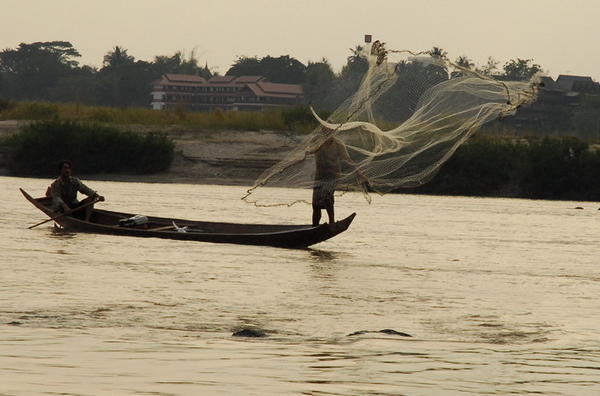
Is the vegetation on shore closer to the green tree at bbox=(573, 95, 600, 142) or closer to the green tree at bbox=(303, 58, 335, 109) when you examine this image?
the green tree at bbox=(573, 95, 600, 142)

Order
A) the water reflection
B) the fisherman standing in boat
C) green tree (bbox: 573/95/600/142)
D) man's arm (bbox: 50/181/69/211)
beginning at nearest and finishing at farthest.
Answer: the fisherman standing in boat
the water reflection
man's arm (bbox: 50/181/69/211)
green tree (bbox: 573/95/600/142)

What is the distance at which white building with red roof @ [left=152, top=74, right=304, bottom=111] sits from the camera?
103750 mm

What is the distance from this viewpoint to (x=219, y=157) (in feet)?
144

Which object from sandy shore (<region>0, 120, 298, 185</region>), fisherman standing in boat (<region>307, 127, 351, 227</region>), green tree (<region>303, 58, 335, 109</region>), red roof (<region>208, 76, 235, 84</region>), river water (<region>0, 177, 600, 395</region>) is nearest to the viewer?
river water (<region>0, 177, 600, 395</region>)

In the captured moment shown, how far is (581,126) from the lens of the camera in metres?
69.5

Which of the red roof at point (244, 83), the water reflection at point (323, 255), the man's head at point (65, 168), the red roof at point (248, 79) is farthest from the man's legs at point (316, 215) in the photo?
the red roof at point (248, 79)

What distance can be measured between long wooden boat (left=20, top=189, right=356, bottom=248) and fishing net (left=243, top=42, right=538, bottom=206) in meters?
0.99

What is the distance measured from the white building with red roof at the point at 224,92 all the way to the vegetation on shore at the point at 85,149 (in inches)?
2083

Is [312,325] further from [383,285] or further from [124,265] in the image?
[124,265]

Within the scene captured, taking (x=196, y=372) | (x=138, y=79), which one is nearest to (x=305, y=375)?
(x=196, y=372)

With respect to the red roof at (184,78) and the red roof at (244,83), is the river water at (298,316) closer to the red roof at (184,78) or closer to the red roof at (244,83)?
the red roof at (244,83)

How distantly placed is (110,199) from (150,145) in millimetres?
10846

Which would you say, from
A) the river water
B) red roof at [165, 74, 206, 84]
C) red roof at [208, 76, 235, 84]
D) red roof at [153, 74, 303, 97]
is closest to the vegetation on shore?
the river water

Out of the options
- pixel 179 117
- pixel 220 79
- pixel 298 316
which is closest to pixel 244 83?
pixel 220 79
